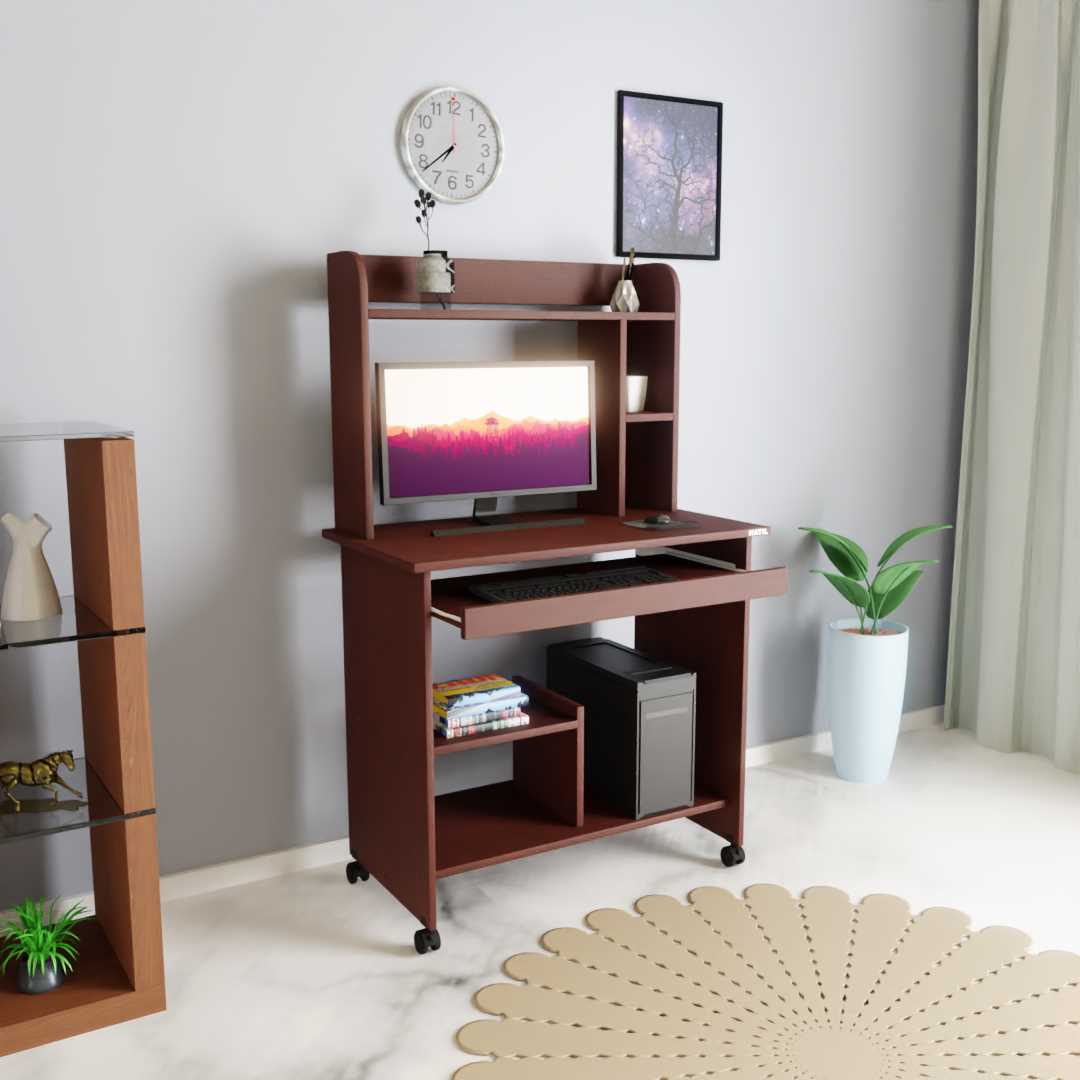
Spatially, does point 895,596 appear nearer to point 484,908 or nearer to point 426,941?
point 484,908

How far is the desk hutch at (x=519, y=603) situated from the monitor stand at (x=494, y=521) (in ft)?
0.14

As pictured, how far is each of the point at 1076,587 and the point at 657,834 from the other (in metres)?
1.50

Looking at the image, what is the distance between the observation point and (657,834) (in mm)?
3135

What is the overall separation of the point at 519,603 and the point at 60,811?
3.30 ft

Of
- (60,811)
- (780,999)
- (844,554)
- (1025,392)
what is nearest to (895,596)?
(844,554)

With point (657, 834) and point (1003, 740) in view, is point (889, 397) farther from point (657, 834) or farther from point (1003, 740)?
point (657, 834)

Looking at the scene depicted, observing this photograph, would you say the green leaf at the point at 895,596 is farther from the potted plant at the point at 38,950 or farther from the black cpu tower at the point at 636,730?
the potted plant at the point at 38,950

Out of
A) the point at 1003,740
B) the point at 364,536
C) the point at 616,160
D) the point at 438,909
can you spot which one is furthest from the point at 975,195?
the point at 438,909

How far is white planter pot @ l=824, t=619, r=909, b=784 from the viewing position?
3.46 meters

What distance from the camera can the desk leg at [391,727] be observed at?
248 cm

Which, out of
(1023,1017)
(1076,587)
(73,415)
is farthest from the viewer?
(1076,587)

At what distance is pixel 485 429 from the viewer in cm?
288

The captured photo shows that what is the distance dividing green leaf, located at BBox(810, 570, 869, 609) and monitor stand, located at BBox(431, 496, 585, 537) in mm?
939

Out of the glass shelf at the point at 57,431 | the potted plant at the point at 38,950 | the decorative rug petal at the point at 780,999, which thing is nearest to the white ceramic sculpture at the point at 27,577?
the glass shelf at the point at 57,431
